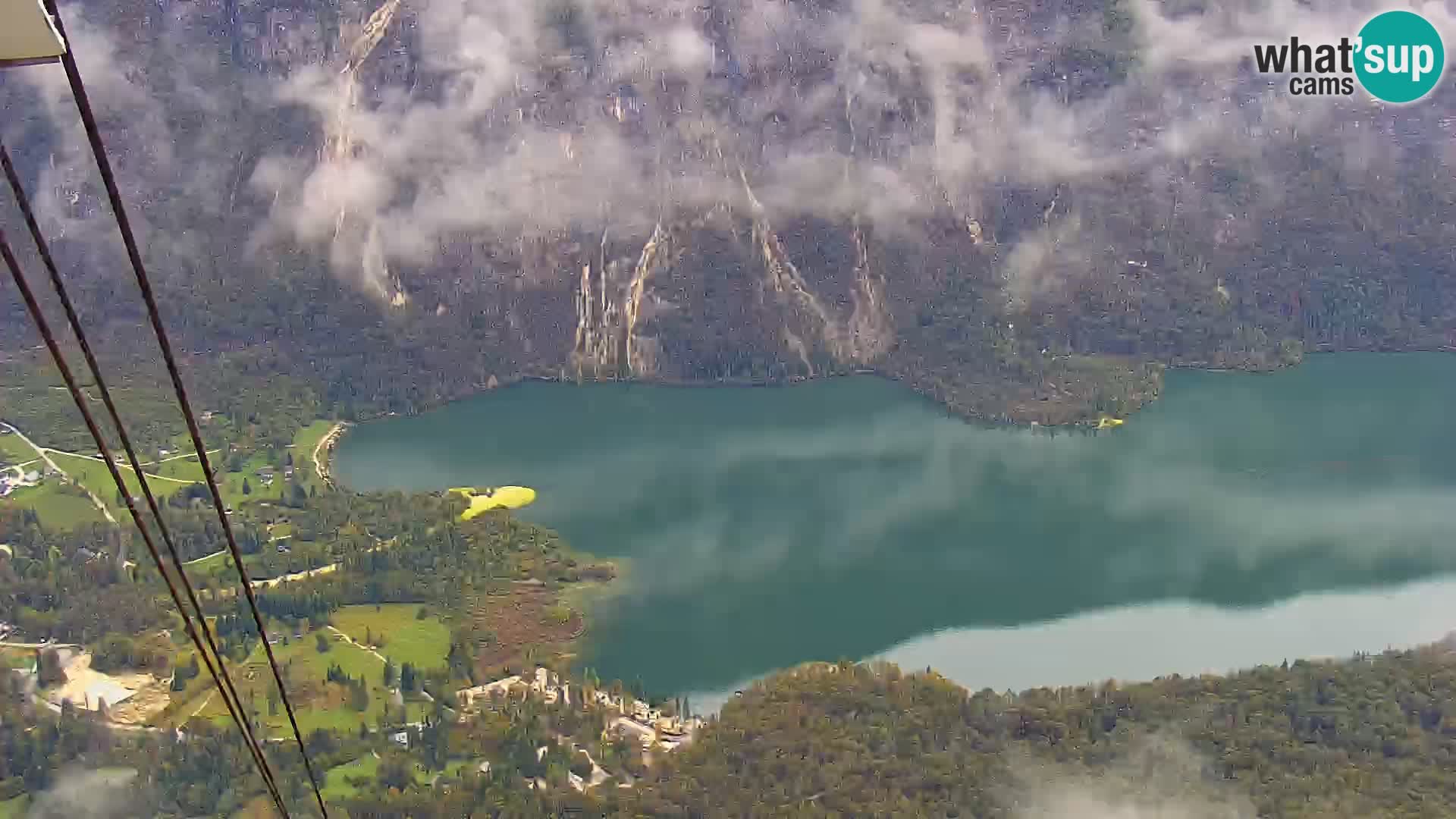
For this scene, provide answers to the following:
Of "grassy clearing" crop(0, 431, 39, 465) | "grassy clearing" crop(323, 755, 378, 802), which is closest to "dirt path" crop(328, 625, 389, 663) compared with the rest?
"grassy clearing" crop(323, 755, 378, 802)

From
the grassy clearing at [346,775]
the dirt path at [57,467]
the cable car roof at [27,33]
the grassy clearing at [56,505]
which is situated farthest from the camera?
the dirt path at [57,467]

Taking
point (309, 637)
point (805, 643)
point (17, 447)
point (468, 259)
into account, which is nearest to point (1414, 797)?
point (805, 643)

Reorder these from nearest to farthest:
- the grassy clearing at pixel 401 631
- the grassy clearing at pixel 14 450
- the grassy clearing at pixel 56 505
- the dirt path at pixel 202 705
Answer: the dirt path at pixel 202 705 < the grassy clearing at pixel 401 631 < the grassy clearing at pixel 56 505 < the grassy clearing at pixel 14 450

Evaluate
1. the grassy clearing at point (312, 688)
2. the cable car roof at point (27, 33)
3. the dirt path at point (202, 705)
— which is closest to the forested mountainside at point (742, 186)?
the grassy clearing at point (312, 688)

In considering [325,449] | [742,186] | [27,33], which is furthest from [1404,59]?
[27,33]

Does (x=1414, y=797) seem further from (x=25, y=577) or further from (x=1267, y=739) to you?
(x=25, y=577)

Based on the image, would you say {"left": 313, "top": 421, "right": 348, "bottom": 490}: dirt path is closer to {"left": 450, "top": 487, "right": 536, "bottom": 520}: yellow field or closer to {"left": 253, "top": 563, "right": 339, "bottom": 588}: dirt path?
{"left": 450, "top": 487, "right": 536, "bottom": 520}: yellow field

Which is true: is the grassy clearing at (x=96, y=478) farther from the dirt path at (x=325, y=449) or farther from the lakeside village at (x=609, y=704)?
the lakeside village at (x=609, y=704)
